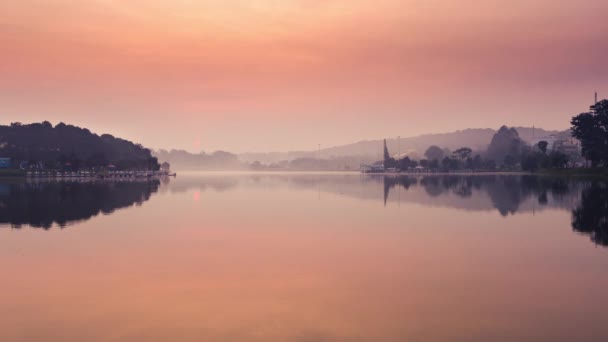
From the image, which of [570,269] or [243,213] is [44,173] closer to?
[243,213]

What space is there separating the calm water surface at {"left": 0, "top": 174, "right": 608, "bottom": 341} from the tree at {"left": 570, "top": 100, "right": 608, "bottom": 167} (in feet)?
379

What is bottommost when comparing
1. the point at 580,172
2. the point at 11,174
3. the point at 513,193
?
the point at 513,193

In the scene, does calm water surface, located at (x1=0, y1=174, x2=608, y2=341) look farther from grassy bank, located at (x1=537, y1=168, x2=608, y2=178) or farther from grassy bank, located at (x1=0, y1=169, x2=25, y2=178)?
grassy bank, located at (x1=0, y1=169, x2=25, y2=178)

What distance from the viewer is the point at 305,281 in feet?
67.1

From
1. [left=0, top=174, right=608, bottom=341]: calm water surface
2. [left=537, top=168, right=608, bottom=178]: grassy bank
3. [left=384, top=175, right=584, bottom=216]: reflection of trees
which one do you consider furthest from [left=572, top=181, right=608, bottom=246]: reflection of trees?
[left=537, top=168, right=608, bottom=178]: grassy bank

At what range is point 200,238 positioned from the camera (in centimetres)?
3256

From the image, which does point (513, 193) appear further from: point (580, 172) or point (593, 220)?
point (580, 172)

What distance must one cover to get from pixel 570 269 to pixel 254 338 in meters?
16.6

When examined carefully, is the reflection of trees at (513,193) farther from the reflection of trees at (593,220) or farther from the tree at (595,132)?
the tree at (595,132)

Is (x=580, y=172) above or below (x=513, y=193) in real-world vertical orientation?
above

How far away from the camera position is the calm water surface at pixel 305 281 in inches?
579

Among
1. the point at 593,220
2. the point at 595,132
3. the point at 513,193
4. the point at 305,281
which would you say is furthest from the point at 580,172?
the point at 305,281

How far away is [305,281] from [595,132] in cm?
14719

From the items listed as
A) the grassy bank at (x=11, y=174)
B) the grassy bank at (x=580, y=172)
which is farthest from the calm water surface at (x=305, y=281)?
the grassy bank at (x=11, y=174)
